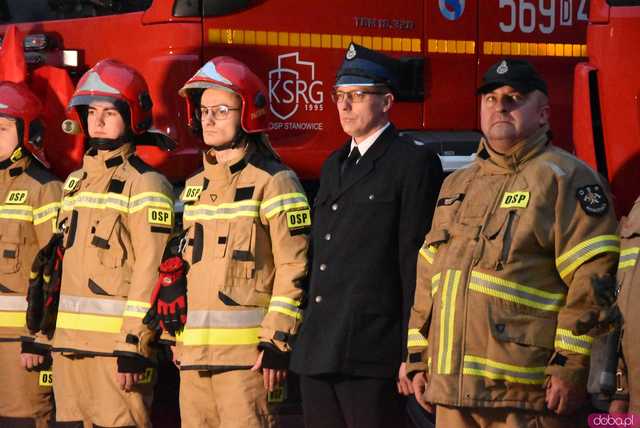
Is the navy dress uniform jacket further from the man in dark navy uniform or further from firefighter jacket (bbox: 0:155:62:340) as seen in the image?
firefighter jacket (bbox: 0:155:62:340)

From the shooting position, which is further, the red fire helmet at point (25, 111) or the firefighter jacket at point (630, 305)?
the red fire helmet at point (25, 111)

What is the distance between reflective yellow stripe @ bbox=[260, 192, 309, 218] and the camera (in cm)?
589

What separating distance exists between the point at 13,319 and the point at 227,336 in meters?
2.05

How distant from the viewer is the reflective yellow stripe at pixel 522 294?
15.4ft

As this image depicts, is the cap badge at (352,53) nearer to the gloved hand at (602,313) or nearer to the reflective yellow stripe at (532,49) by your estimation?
the gloved hand at (602,313)

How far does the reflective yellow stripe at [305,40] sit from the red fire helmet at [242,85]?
1.08m

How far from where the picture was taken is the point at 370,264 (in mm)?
5410

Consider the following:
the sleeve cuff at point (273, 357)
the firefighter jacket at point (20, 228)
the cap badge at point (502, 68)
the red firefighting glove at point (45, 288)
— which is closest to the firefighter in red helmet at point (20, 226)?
the firefighter jacket at point (20, 228)

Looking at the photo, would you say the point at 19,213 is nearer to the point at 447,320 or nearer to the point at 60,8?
the point at 60,8

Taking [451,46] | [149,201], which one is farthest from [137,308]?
[451,46]

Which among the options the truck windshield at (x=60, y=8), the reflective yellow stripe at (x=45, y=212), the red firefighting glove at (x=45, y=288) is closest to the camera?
the red firefighting glove at (x=45, y=288)

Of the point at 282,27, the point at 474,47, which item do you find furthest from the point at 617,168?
the point at 282,27

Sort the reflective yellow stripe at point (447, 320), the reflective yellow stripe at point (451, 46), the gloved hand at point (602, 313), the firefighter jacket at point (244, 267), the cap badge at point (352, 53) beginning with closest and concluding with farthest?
the gloved hand at point (602, 313), the reflective yellow stripe at point (447, 320), the cap badge at point (352, 53), the firefighter jacket at point (244, 267), the reflective yellow stripe at point (451, 46)

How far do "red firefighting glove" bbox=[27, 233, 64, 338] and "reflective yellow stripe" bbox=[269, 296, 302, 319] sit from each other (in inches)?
63.9
